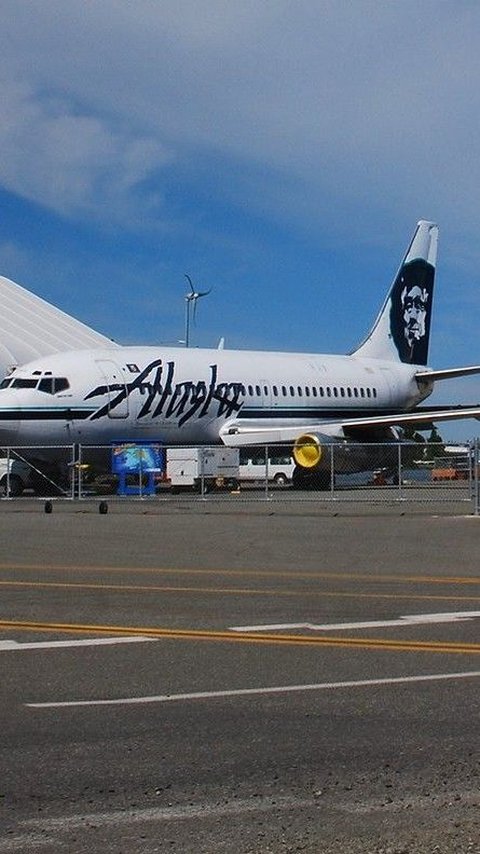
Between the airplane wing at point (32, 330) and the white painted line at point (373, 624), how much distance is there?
5478cm

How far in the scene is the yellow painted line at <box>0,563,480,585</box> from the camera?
13.9 m

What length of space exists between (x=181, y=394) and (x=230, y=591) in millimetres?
25246

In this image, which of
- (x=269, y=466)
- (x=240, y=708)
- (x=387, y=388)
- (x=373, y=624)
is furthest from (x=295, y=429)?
(x=240, y=708)

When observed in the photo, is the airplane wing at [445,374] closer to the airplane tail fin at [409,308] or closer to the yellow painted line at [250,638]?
the airplane tail fin at [409,308]

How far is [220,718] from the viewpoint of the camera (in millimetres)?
6844

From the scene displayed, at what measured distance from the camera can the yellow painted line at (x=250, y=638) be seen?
30.2 ft

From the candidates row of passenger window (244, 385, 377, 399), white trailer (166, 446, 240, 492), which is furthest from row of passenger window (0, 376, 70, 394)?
row of passenger window (244, 385, 377, 399)

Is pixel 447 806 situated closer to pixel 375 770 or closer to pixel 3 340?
pixel 375 770

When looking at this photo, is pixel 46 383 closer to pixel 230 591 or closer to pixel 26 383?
pixel 26 383

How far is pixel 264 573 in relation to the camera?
14.7 m

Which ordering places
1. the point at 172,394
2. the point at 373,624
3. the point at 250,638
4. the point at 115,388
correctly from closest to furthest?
the point at 250,638
the point at 373,624
the point at 115,388
the point at 172,394

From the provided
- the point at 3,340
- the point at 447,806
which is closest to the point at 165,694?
the point at 447,806

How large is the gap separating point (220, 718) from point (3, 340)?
6209 cm

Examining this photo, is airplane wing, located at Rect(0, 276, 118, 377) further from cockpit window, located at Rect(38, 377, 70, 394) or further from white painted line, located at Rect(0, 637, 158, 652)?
white painted line, located at Rect(0, 637, 158, 652)
